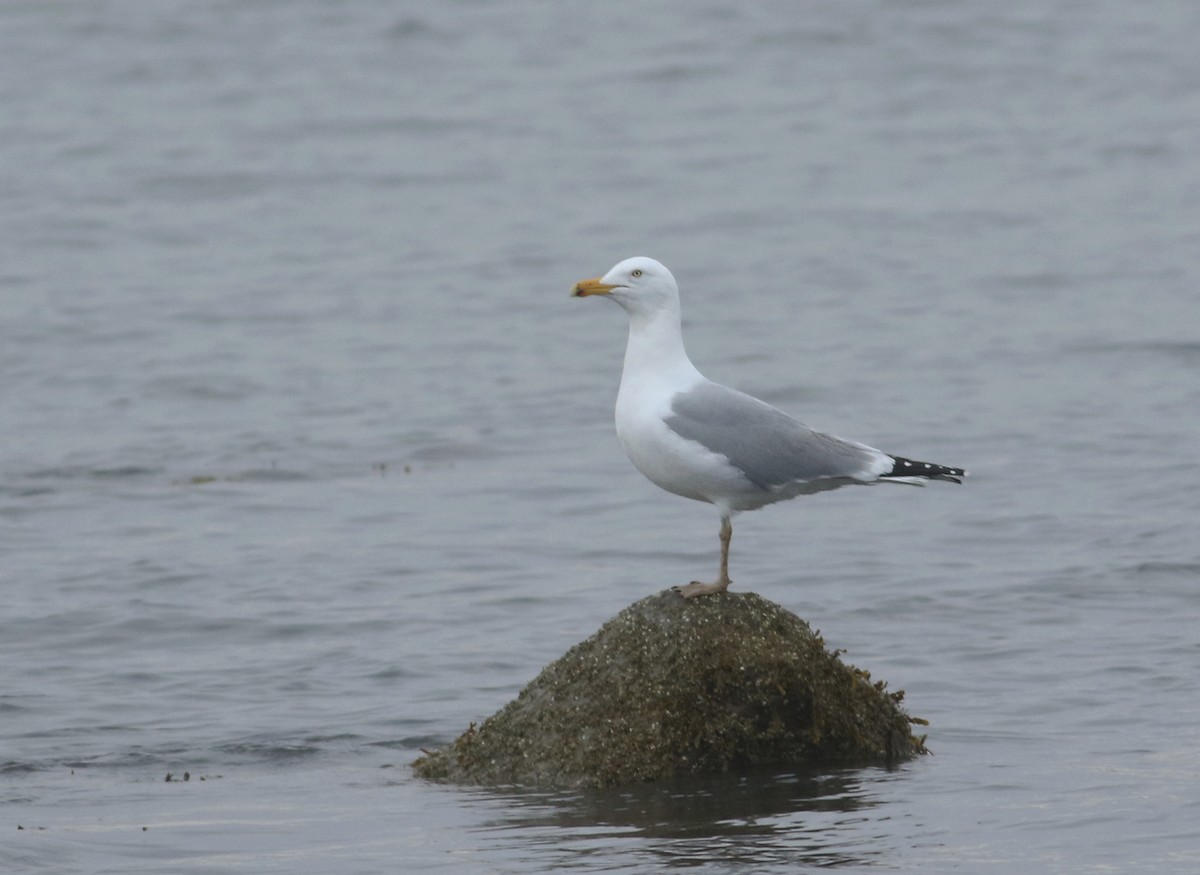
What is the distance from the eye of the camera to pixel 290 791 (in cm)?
881

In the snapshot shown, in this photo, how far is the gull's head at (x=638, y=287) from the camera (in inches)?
340

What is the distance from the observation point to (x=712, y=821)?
25.5 ft

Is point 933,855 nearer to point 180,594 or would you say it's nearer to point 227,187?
point 180,594

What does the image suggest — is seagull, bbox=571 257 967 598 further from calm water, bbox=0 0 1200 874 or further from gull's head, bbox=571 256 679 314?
calm water, bbox=0 0 1200 874

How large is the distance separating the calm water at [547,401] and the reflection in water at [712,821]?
0.03 metres

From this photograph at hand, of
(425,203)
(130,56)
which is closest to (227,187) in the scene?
(425,203)

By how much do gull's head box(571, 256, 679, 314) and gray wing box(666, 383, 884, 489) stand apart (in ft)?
→ 1.58

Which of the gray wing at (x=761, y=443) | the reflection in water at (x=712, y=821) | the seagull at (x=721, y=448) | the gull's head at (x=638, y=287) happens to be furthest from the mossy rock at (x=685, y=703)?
the gull's head at (x=638, y=287)

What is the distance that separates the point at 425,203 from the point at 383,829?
19.2 m

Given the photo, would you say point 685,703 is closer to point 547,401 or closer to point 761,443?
point 761,443

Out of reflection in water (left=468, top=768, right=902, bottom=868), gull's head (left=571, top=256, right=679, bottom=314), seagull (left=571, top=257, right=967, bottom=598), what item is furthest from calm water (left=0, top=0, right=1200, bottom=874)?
gull's head (left=571, top=256, right=679, bottom=314)

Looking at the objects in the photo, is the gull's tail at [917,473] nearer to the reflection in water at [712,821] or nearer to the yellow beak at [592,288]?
the reflection in water at [712,821]

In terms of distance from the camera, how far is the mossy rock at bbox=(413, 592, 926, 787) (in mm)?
8234

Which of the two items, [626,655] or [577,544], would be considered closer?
[626,655]
